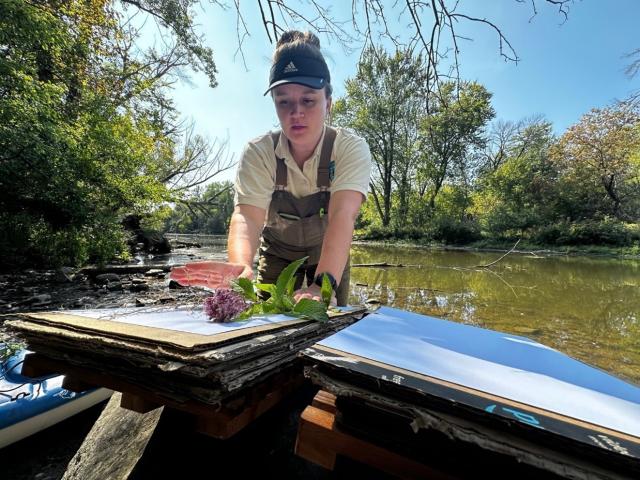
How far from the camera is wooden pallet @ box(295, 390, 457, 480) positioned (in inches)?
22.8

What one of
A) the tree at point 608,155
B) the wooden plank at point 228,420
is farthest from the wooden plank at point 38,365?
the tree at point 608,155

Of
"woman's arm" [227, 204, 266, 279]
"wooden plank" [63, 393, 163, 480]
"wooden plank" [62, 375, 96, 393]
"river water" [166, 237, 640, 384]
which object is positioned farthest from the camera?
"river water" [166, 237, 640, 384]

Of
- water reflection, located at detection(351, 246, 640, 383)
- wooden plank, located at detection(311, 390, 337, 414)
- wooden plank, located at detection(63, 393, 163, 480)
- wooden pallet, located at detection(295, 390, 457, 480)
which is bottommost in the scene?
water reflection, located at detection(351, 246, 640, 383)

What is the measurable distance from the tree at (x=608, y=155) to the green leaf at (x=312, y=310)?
97.7ft

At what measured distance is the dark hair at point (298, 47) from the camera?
191 centimetres

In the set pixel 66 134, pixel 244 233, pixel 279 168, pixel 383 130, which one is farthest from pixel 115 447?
pixel 383 130

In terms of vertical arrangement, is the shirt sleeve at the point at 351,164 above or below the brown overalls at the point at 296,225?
above

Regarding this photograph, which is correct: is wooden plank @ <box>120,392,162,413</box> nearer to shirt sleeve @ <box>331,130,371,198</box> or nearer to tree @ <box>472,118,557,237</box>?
shirt sleeve @ <box>331,130,371,198</box>

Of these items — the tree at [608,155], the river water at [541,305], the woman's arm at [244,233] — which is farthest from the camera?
the tree at [608,155]

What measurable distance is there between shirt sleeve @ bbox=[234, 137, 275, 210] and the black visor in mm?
445

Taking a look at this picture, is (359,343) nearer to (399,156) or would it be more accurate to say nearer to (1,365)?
(1,365)

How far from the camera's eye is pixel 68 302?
15.5ft

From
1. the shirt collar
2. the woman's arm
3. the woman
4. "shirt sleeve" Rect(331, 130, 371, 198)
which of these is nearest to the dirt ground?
the woman

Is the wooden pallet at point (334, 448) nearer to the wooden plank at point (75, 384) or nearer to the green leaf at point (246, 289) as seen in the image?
the green leaf at point (246, 289)
